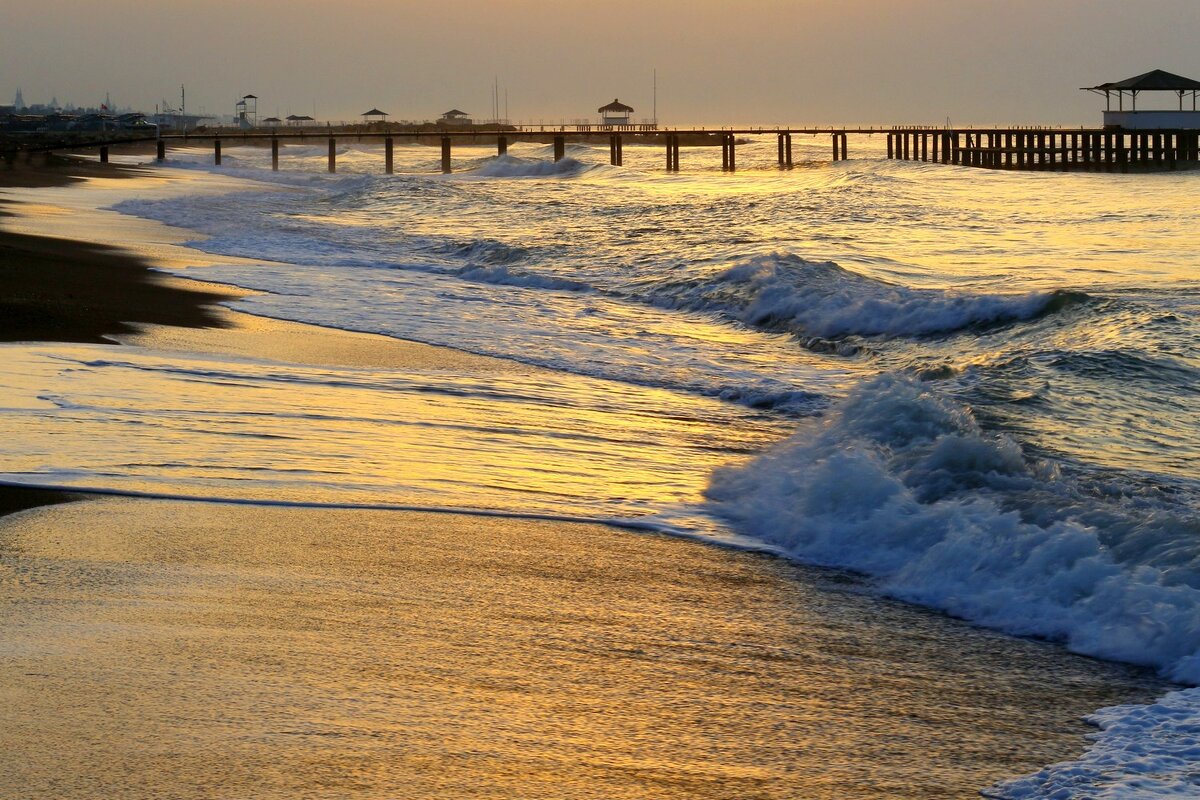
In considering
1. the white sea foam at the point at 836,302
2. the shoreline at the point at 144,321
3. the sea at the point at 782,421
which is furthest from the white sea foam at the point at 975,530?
the white sea foam at the point at 836,302

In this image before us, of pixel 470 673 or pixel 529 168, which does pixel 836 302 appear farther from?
pixel 529 168

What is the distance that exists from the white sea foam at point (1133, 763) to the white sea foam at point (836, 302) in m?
9.76

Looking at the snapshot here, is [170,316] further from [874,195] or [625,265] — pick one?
[874,195]

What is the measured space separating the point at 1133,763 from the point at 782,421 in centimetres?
550

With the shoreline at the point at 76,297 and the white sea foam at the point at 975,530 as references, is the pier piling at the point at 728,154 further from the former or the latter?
the white sea foam at the point at 975,530

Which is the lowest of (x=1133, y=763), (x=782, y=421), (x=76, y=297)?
(x=1133, y=763)

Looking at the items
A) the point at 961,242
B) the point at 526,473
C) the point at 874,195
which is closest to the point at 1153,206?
the point at 874,195

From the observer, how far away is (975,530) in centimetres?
546

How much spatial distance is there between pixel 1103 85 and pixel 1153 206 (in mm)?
33785

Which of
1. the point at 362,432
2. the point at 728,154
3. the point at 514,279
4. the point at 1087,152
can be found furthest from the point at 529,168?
the point at 362,432

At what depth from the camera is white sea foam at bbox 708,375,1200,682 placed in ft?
15.2

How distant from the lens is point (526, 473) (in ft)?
22.4

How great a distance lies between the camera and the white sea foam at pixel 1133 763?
3.28m

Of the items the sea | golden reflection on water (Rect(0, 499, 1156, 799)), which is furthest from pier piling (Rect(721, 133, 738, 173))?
golden reflection on water (Rect(0, 499, 1156, 799))
